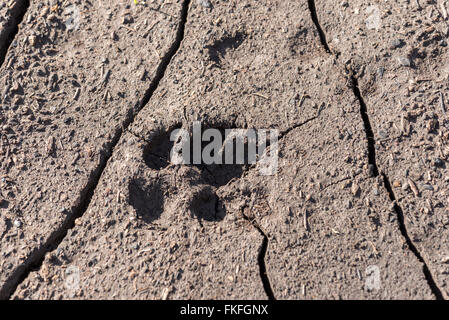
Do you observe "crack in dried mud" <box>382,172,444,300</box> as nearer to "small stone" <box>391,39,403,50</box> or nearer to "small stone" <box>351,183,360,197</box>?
"small stone" <box>351,183,360,197</box>

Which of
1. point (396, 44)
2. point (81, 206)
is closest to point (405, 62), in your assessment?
point (396, 44)

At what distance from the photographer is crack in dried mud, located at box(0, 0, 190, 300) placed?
2.19 metres

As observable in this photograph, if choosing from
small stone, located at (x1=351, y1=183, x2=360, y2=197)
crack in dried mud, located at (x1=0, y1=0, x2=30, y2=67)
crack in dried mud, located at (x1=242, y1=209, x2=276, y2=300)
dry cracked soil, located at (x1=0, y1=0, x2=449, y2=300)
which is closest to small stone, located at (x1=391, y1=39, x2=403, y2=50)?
dry cracked soil, located at (x1=0, y1=0, x2=449, y2=300)

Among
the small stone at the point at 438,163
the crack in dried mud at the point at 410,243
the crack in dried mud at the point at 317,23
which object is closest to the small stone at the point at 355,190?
the crack in dried mud at the point at 410,243

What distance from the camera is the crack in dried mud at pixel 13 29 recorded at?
2588 millimetres

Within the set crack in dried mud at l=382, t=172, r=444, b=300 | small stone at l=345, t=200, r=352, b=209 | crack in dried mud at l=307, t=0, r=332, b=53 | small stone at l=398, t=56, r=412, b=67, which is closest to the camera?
crack in dried mud at l=382, t=172, r=444, b=300


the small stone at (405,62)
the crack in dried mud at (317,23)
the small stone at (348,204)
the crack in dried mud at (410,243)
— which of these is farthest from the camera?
the crack in dried mud at (317,23)

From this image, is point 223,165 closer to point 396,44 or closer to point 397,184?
point 397,184

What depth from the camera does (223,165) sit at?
7.77ft

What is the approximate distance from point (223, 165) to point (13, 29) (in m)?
1.23

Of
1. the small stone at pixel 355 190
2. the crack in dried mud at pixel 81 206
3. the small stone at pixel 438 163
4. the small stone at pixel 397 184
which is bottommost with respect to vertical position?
the small stone at pixel 397 184

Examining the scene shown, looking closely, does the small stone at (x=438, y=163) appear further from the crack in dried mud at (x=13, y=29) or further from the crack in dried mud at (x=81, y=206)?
the crack in dried mud at (x=13, y=29)

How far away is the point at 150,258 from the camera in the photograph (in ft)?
7.11

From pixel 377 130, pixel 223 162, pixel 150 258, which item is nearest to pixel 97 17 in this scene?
pixel 223 162
